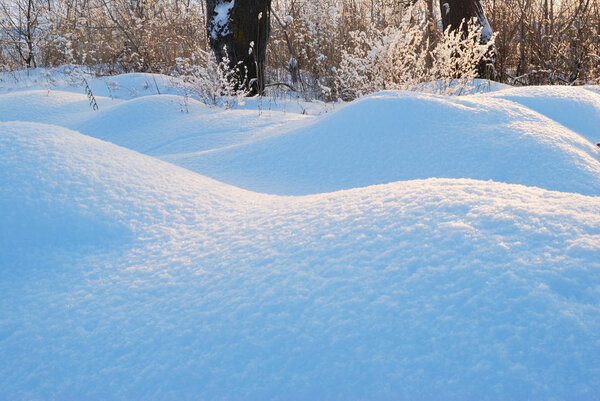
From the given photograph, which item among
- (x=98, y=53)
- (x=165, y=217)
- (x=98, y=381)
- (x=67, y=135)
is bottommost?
(x=98, y=381)

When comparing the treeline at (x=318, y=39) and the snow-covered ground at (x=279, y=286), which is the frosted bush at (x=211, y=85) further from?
the snow-covered ground at (x=279, y=286)

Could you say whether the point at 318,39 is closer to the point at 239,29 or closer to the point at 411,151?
the point at 239,29

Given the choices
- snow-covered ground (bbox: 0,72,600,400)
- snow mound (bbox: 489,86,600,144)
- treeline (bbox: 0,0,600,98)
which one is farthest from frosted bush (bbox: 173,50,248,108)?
snow-covered ground (bbox: 0,72,600,400)

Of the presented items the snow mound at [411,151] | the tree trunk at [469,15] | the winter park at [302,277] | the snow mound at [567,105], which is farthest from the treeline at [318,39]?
the winter park at [302,277]

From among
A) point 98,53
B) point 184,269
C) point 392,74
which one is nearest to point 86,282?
point 184,269

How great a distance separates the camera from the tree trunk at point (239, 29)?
4438 millimetres

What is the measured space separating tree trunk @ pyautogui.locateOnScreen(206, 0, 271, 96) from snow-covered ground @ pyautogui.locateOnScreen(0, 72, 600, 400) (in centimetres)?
324

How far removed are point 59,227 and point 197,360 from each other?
64 centimetres

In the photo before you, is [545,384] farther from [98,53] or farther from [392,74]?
[98,53]

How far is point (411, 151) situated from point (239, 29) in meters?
3.00

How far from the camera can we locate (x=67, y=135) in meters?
1.58

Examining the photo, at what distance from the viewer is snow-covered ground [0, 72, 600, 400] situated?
651 millimetres

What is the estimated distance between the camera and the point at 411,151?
221cm

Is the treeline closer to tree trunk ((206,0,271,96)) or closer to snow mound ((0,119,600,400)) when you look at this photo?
tree trunk ((206,0,271,96))
